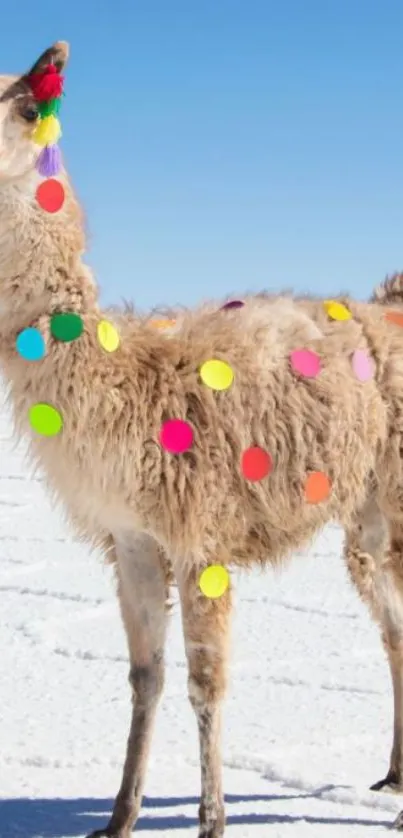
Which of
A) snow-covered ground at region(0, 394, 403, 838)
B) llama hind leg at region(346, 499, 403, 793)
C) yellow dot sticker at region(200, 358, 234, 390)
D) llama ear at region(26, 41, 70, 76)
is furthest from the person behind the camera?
llama hind leg at region(346, 499, 403, 793)

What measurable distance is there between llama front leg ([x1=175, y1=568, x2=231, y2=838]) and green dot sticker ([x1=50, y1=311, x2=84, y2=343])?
784 mm

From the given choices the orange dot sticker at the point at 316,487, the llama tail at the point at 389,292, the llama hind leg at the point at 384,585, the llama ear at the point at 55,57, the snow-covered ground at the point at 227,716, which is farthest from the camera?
the llama tail at the point at 389,292

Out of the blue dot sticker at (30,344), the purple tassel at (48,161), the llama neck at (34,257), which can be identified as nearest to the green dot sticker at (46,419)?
the blue dot sticker at (30,344)

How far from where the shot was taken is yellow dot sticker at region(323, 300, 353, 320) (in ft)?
13.5

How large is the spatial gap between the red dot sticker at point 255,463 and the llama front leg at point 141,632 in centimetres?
39

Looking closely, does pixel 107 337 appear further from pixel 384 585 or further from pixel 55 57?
pixel 384 585

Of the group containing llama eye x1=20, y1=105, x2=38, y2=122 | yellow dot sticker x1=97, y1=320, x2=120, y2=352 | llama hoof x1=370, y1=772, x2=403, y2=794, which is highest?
llama eye x1=20, y1=105, x2=38, y2=122

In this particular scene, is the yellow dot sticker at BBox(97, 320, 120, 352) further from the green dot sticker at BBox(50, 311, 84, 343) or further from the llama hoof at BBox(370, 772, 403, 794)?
the llama hoof at BBox(370, 772, 403, 794)

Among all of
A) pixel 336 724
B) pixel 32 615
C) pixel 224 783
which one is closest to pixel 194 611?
pixel 224 783

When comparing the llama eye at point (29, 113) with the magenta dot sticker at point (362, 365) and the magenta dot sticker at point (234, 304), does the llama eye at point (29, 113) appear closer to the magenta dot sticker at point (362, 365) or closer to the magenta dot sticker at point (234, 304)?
the magenta dot sticker at point (234, 304)

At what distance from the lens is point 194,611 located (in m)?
3.48

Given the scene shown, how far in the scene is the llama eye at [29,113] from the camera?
11.2 ft

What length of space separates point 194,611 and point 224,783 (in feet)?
3.43

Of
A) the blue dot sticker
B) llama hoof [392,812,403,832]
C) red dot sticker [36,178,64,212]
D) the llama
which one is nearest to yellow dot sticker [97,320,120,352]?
the llama
